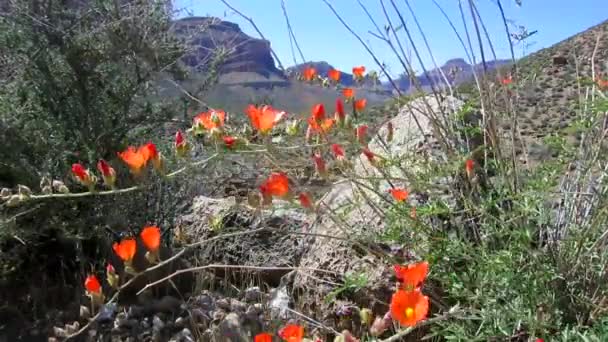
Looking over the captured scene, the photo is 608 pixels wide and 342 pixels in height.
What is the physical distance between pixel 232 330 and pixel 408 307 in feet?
3.85

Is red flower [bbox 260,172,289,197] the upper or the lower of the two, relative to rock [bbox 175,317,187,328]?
upper

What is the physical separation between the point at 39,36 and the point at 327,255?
1.68 meters

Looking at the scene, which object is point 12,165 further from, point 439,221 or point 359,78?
point 439,221

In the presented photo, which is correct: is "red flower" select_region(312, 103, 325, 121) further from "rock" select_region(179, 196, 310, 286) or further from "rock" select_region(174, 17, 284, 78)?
"rock" select_region(174, 17, 284, 78)

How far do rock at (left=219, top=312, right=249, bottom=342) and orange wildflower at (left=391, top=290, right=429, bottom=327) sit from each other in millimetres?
1071

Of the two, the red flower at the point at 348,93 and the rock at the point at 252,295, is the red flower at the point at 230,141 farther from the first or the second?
→ the rock at the point at 252,295

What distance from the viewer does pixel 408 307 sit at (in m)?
1.36

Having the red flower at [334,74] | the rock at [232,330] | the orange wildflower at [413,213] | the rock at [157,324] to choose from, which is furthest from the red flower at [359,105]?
the rock at [157,324]

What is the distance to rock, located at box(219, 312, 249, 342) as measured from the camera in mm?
2352

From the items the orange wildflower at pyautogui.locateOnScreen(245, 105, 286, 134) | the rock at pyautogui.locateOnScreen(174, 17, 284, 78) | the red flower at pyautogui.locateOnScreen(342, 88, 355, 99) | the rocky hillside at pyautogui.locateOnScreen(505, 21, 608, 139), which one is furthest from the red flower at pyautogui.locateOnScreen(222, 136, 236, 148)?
the rock at pyautogui.locateOnScreen(174, 17, 284, 78)

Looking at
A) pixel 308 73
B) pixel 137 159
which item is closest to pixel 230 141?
pixel 137 159

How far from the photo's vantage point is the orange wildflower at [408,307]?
1.32m

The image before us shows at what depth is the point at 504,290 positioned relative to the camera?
5.57 ft

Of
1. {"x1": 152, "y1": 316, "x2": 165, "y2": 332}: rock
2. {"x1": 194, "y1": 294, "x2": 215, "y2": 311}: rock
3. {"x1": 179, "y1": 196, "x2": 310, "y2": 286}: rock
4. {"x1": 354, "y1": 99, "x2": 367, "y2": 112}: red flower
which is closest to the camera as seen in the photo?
{"x1": 354, "y1": 99, "x2": 367, "y2": 112}: red flower
